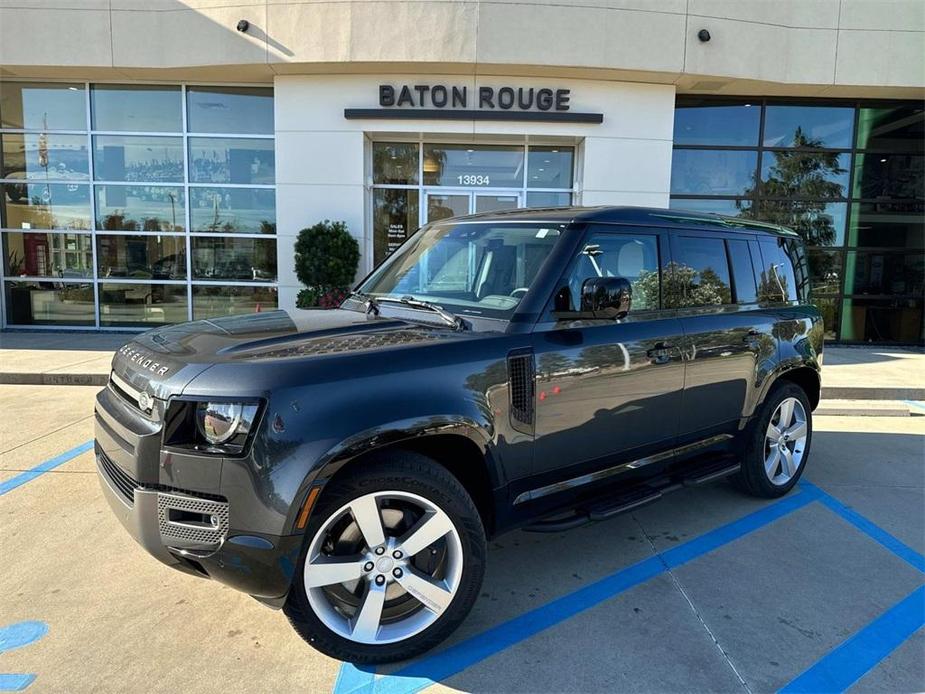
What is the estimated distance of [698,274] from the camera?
402 cm

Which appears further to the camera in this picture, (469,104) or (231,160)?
(231,160)

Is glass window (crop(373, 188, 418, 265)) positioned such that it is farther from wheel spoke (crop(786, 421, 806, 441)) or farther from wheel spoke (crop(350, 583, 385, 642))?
wheel spoke (crop(350, 583, 385, 642))

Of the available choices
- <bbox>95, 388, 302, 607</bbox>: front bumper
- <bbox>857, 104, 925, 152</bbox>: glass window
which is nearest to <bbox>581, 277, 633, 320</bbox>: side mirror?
<bbox>95, 388, 302, 607</bbox>: front bumper

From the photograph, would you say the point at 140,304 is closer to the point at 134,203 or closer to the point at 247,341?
the point at 134,203

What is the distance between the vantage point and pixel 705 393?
3920 mm

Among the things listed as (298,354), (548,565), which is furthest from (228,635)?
(548,565)

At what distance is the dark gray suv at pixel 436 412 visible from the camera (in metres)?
2.38

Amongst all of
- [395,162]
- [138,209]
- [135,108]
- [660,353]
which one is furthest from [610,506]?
[135,108]

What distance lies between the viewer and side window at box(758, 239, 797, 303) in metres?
4.55

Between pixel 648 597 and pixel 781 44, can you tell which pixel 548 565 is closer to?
pixel 648 597

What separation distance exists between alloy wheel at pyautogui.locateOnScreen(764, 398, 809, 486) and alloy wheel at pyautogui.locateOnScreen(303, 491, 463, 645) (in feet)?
9.63

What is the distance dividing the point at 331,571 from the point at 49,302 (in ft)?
41.6

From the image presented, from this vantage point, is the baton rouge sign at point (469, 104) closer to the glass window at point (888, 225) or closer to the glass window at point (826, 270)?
the glass window at point (826, 270)

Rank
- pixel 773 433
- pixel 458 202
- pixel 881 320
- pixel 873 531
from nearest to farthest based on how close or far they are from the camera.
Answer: pixel 873 531
pixel 773 433
pixel 458 202
pixel 881 320
